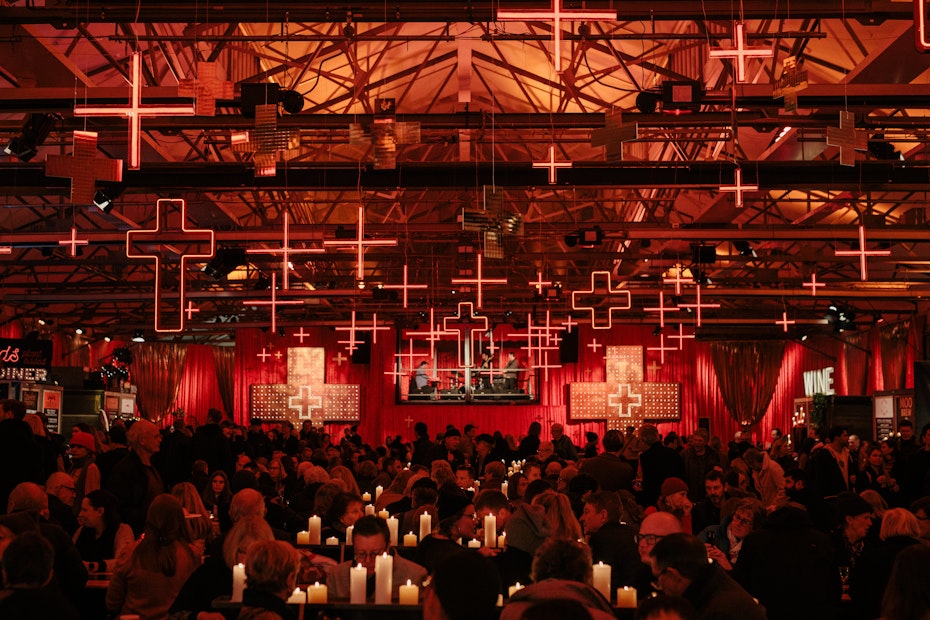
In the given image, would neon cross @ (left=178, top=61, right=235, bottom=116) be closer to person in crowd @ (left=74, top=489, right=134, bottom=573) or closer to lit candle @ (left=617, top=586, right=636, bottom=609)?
person in crowd @ (left=74, top=489, right=134, bottom=573)

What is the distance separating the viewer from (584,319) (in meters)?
30.3

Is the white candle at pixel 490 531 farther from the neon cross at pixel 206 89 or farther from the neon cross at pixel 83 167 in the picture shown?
the neon cross at pixel 83 167

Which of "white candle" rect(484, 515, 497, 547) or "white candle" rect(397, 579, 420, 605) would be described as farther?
"white candle" rect(484, 515, 497, 547)

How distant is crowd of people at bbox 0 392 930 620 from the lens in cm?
394

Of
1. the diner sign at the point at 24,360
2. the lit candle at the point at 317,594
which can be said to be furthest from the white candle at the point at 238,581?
the diner sign at the point at 24,360

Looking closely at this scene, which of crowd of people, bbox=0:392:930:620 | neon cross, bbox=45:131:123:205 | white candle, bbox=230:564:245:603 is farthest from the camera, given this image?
neon cross, bbox=45:131:123:205

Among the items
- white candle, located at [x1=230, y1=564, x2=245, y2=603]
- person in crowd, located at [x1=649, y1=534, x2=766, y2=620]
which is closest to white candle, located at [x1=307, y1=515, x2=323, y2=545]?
white candle, located at [x1=230, y1=564, x2=245, y2=603]

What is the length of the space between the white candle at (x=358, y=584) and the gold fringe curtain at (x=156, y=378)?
3107cm

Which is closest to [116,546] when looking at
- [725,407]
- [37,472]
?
[37,472]

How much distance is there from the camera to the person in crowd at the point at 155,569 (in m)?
5.59

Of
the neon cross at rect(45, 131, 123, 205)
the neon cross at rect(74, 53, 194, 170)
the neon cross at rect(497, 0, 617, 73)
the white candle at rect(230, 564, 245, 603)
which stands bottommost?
the white candle at rect(230, 564, 245, 603)

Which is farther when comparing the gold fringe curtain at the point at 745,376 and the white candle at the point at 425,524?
the gold fringe curtain at the point at 745,376

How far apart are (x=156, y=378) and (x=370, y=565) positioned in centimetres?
3121

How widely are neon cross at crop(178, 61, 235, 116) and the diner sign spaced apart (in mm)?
13416
